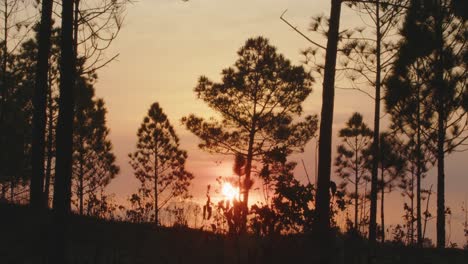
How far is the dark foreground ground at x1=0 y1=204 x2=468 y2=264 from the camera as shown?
6719mm

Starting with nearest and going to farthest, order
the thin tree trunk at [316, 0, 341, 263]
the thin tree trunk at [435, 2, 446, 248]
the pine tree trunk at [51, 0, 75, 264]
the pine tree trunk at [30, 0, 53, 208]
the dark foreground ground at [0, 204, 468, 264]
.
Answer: the dark foreground ground at [0, 204, 468, 264]
the pine tree trunk at [51, 0, 75, 264]
the thin tree trunk at [316, 0, 341, 263]
the pine tree trunk at [30, 0, 53, 208]
the thin tree trunk at [435, 2, 446, 248]

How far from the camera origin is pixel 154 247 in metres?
9.54

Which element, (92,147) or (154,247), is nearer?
(154,247)

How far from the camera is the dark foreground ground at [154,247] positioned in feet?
22.0

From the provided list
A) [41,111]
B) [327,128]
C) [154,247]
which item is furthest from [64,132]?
[41,111]

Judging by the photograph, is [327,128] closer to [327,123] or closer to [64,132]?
[327,123]

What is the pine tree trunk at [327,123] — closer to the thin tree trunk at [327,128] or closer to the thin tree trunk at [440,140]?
the thin tree trunk at [327,128]

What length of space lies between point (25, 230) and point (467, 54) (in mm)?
15501

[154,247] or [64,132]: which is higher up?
[64,132]

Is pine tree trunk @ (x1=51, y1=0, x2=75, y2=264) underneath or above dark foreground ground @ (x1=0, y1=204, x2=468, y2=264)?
above

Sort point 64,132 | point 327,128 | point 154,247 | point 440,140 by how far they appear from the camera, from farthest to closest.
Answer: point 440,140, point 327,128, point 154,247, point 64,132

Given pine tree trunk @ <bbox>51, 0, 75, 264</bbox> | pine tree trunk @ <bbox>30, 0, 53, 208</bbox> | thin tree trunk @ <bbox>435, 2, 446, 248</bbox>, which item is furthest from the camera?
thin tree trunk @ <bbox>435, 2, 446, 248</bbox>

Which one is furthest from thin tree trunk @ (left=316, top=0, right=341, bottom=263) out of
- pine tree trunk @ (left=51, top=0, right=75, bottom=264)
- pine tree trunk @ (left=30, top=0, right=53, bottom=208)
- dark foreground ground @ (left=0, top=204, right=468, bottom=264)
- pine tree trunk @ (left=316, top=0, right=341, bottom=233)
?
pine tree trunk @ (left=30, top=0, right=53, bottom=208)

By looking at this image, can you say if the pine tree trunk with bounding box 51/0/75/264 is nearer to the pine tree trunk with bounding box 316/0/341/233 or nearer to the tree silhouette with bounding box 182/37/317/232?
the pine tree trunk with bounding box 316/0/341/233
